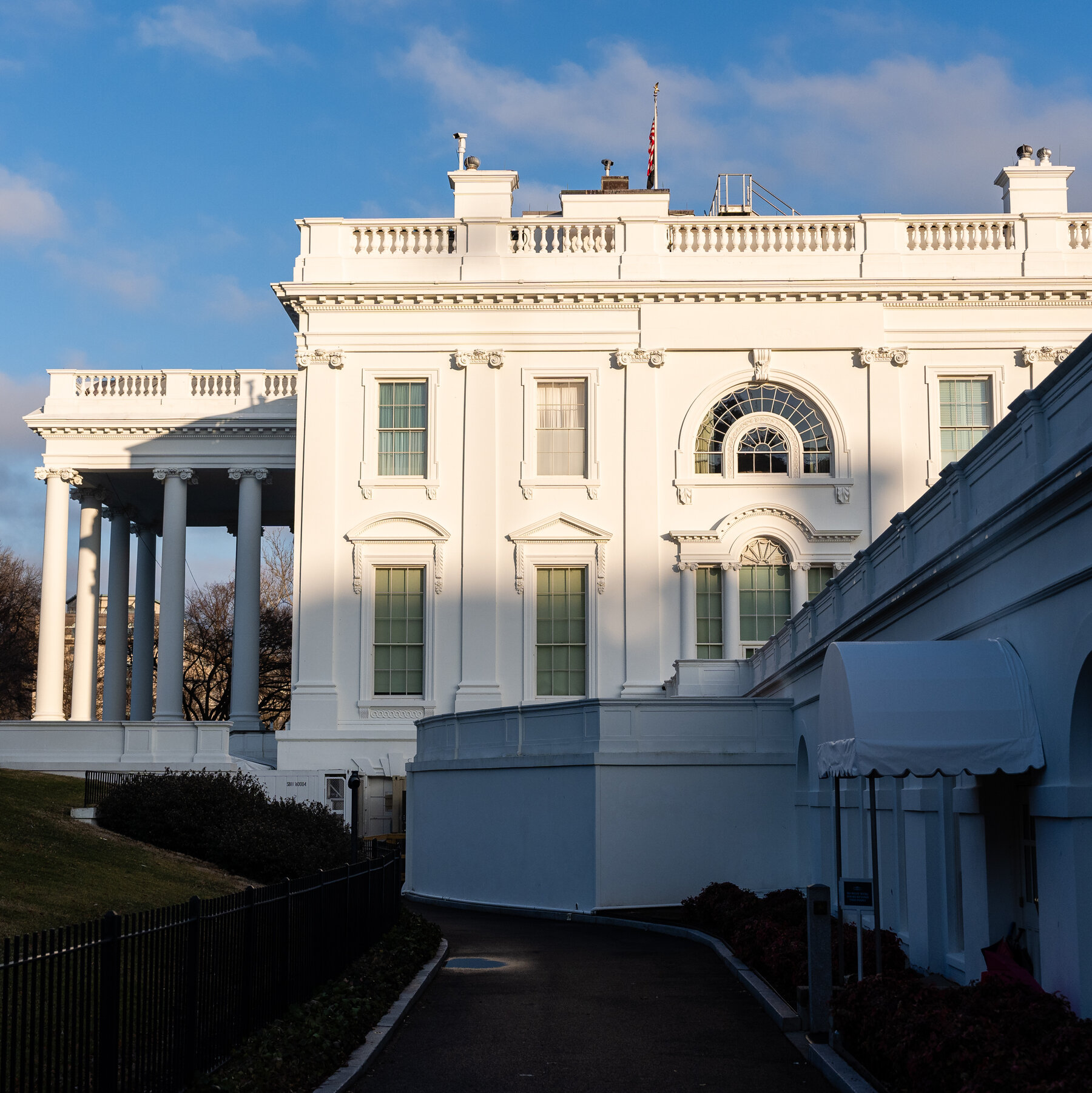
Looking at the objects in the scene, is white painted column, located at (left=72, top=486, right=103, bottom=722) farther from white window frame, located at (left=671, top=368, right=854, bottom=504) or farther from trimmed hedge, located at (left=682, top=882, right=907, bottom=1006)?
trimmed hedge, located at (left=682, top=882, right=907, bottom=1006)

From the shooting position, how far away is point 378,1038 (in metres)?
12.7

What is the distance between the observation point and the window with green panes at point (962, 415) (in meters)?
37.7

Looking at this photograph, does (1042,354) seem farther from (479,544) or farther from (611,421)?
(479,544)

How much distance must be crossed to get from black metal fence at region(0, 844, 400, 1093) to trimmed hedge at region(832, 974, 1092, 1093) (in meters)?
4.94

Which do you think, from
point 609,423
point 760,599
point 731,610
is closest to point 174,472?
point 609,423

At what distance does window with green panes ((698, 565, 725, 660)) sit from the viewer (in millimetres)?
37250

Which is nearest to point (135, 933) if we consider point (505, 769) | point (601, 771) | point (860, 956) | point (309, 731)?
point (860, 956)

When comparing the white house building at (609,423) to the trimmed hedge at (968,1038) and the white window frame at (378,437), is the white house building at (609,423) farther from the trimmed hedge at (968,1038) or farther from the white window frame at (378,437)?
the trimmed hedge at (968,1038)

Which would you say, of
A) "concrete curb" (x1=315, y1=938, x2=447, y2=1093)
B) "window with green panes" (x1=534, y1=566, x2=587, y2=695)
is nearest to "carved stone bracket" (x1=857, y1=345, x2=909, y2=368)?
"window with green panes" (x1=534, y1=566, x2=587, y2=695)

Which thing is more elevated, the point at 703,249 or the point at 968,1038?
the point at 703,249

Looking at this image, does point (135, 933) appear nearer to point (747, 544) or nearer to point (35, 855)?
point (35, 855)

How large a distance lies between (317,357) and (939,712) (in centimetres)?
2802

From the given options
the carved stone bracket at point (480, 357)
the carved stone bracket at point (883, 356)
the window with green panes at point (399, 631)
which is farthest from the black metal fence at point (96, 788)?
the carved stone bracket at point (883, 356)

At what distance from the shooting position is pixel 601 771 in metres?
25.6
